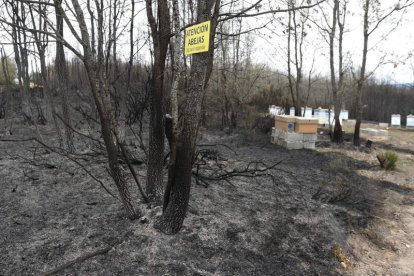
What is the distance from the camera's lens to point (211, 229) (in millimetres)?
4117

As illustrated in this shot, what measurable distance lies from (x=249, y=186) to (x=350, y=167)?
4.16 meters

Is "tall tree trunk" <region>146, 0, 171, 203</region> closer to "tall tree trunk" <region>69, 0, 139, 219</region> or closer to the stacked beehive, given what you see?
"tall tree trunk" <region>69, 0, 139, 219</region>

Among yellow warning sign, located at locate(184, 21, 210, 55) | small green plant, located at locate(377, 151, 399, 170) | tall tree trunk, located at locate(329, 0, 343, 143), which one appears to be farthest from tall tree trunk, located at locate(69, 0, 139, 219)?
tall tree trunk, located at locate(329, 0, 343, 143)

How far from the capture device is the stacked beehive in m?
10.4

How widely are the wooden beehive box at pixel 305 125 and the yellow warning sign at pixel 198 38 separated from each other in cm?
740

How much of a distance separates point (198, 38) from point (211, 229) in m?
2.29

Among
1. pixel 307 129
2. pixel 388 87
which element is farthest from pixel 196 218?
pixel 388 87

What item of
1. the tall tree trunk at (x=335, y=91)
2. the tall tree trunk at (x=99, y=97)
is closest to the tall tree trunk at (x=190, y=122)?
the tall tree trunk at (x=99, y=97)

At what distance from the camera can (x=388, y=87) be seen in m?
28.1

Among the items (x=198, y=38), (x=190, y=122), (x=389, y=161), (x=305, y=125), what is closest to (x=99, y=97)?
(x=190, y=122)

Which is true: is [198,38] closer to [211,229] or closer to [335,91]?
[211,229]

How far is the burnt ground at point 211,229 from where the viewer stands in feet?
11.2

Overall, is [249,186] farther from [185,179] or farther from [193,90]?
[193,90]

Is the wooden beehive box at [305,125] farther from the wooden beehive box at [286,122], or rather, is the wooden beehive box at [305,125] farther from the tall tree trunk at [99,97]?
the tall tree trunk at [99,97]
